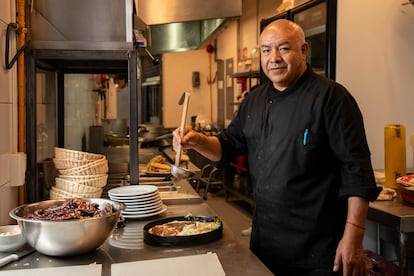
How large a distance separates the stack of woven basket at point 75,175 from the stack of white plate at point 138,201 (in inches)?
4.3

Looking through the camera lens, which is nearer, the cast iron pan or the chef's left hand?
the cast iron pan

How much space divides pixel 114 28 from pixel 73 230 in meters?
0.99

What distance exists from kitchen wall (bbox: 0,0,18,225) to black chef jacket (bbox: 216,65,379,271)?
103cm

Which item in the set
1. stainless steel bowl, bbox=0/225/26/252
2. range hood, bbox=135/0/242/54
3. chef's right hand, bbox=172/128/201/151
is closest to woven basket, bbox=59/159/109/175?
chef's right hand, bbox=172/128/201/151

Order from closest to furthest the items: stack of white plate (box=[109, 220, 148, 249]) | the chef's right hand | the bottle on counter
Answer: stack of white plate (box=[109, 220, 148, 249]) < the chef's right hand < the bottle on counter

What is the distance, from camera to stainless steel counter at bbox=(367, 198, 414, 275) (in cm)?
207

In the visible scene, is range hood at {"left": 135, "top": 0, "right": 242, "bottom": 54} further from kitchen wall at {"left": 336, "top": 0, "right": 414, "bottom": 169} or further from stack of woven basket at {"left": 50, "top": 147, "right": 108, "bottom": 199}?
stack of woven basket at {"left": 50, "top": 147, "right": 108, "bottom": 199}

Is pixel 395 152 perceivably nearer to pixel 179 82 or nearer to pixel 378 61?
pixel 378 61

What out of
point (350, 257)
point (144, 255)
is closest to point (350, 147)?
point (350, 257)

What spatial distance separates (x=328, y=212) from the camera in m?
1.79

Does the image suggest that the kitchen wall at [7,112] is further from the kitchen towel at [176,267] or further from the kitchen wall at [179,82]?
the kitchen wall at [179,82]

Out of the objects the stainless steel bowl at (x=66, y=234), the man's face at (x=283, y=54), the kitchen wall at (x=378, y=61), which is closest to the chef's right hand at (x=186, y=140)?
the man's face at (x=283, y=54)

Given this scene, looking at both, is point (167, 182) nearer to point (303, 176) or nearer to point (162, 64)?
point (303, 176)

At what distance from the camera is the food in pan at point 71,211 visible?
1465 millimetres
